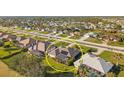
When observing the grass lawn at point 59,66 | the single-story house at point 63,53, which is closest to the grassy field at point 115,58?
the single-story house at point 63,53

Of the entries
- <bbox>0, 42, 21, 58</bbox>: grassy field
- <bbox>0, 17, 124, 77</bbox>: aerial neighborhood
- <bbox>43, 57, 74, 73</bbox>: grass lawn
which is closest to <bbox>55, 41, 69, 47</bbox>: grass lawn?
<bbox>0, 17, 124, 77</bbox>: aerial neighborhood

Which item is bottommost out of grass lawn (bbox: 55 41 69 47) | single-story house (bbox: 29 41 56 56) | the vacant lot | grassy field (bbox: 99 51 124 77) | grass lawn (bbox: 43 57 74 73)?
the vacant lot

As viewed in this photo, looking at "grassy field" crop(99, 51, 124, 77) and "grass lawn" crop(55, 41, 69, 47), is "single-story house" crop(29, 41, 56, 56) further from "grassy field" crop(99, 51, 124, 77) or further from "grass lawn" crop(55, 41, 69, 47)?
"grassy field" crop(99, 51, 124, 77)

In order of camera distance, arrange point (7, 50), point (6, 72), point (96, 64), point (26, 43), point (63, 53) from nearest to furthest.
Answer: point (96, 64) → point (6, 72) → point (63, 53) → point (7, 50) → point (26, 43)

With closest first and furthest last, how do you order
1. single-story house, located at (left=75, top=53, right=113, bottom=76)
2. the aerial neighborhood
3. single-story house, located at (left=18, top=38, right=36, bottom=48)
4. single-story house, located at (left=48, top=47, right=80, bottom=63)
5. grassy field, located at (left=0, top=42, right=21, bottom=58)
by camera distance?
single-story house, located at (left=75, top=53, right=113, bottom=76), the aerial neighborhood, single-story house, located at (left=48, top=47, right=80, bottom=63), grassy field, located at (left=0, top=42, right=21, bottom=58), single-story house, located at (left=18, top=38, right=36, bottom=48)

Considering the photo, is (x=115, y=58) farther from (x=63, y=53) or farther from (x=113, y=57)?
(x=63, y=53)

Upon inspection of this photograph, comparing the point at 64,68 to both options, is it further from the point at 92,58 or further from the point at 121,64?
the point at 121,64

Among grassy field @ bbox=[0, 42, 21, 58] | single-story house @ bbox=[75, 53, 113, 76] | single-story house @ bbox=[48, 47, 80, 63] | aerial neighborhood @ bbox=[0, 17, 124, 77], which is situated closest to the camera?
single-story house @ bbox=[75, 53, 113, 76]

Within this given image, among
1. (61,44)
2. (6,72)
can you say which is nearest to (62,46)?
(61,44)

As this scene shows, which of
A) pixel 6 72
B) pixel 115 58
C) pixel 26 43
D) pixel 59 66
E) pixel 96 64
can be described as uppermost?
pixel 26 43
